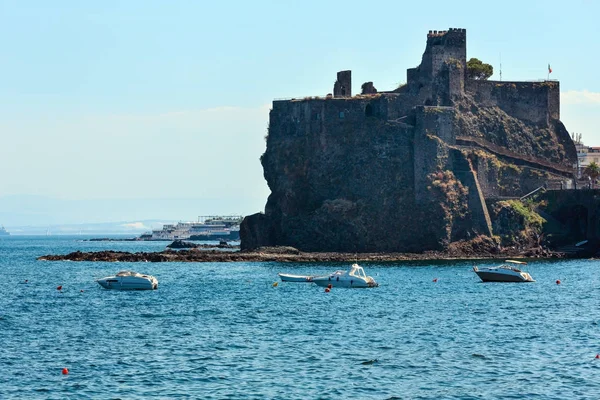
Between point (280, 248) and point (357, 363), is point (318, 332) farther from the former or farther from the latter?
point (280, 248)

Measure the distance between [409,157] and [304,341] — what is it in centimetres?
7266

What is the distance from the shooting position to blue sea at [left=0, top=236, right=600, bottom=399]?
43.6 meters

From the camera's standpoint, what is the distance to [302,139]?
436 ft

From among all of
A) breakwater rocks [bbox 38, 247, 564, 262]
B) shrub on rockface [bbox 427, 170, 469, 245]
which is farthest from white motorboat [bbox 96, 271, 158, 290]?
shrub on rockface [bbox 427, 170, 469, 245]

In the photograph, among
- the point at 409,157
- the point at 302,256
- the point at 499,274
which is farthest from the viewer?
the point at 409,157

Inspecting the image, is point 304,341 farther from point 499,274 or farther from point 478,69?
point 478,69

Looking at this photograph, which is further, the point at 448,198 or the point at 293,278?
the point at 448,198

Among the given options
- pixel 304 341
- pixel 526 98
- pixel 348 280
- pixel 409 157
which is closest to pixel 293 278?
pixel 348 280

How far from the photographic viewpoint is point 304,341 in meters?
55.9

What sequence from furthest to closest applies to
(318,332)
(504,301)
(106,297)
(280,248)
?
1. (280,248)
2. (106,297)
3. (504,301)
4. (318,332)

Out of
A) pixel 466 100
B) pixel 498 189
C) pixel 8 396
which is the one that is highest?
pixel 466 100

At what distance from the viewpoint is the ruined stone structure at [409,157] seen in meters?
125

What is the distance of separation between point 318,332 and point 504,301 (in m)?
21.7

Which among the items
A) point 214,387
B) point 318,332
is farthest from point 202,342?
point 214,387
